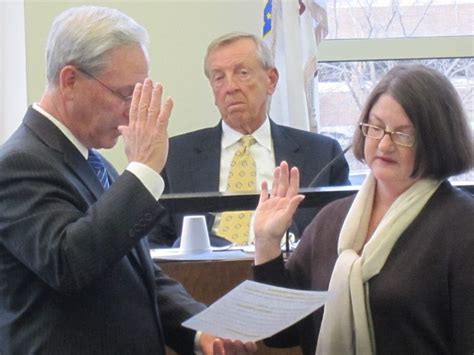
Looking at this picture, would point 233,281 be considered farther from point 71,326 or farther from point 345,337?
point 71,326

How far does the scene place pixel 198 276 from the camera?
6.75ft

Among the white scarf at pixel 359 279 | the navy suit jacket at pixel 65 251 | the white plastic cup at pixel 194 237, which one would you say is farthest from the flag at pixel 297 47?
the navy suit jacket at pixel 65 251

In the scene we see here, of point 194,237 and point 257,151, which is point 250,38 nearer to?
point 257,151

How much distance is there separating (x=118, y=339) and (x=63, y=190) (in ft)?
1.00

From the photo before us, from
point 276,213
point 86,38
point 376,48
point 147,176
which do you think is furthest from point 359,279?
point 376,48

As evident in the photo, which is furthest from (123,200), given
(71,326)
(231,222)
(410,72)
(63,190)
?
(231,222)

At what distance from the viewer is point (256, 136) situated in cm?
338

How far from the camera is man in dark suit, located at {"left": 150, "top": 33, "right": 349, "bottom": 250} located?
10.8ft

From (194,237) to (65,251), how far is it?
903 millimetres

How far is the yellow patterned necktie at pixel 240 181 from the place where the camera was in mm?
3062

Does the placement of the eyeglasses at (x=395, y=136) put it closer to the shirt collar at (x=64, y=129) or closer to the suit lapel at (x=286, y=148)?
the shirt collar at (x=64, y=129)

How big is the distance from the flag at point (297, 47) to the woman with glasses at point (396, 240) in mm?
1788

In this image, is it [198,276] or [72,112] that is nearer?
[72,112]

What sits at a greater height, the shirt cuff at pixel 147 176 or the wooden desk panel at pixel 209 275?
the shirt cuff at pixel 147 176
